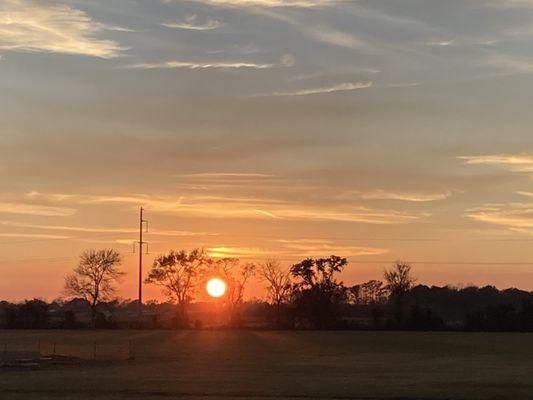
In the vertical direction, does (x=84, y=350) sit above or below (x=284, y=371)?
above

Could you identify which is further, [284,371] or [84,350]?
[84,350]

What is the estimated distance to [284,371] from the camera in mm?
54031

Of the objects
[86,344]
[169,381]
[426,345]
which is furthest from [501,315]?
[169,381]

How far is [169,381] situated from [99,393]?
6.66m

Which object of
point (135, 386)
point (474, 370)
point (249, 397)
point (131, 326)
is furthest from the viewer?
point (131, 326)

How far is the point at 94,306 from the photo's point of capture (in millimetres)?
151375

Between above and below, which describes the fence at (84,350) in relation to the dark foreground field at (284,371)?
above

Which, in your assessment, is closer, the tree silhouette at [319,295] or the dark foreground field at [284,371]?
the dark foreground field at [284,371]

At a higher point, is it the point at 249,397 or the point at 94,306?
the point at 94,306

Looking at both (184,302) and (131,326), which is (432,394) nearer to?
(131,326)

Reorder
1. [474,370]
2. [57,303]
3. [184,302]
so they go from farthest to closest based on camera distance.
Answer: [57,303] → [184,302] → [474,370]

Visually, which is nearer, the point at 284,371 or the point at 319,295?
the point at 284,371

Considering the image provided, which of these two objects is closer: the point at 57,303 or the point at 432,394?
the point at 432,394

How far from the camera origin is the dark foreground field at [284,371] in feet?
131
